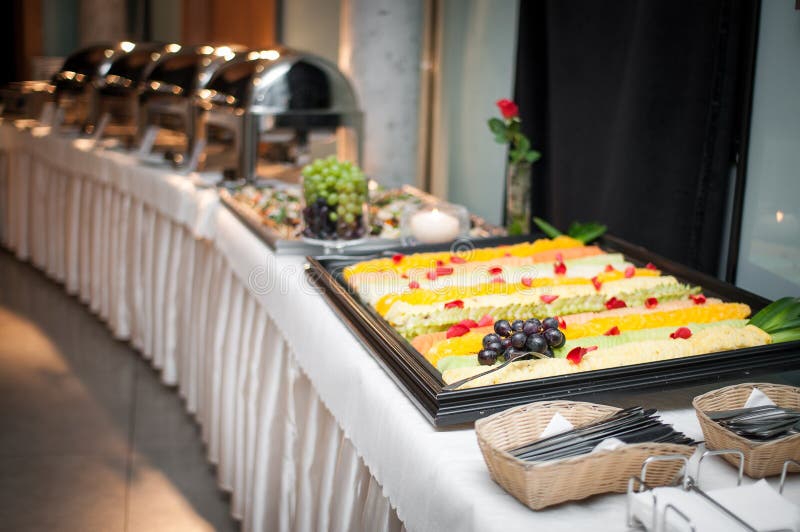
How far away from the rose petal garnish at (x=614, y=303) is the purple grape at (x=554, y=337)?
A: 339 millimetres

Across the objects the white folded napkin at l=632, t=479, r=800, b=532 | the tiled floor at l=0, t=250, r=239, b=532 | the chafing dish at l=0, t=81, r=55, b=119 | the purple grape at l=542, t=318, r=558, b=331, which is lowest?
the tiled floor at l=0, t=250, r=239, b=532

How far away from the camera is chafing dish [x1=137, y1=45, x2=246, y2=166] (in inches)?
145

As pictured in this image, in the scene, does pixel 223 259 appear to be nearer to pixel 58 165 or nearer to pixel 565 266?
pixel 565 266

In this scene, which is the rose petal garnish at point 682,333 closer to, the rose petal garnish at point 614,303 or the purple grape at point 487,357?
the rose petal garnish at point 614,303

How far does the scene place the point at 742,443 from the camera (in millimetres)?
1121

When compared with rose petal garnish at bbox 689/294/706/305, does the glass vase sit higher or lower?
higher

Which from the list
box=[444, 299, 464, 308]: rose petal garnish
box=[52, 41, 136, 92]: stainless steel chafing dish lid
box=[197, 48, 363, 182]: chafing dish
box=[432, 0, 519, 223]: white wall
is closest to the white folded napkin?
box=[444, 299, 464, 308]: rose petal garnish

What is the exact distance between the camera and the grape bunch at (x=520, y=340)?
1411 millimetres

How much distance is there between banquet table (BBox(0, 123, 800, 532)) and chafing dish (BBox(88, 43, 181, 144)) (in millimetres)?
174

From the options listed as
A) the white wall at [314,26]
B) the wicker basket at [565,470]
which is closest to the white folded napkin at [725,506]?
the wicker basket at [565,470]

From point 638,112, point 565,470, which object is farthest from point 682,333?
point 638,112

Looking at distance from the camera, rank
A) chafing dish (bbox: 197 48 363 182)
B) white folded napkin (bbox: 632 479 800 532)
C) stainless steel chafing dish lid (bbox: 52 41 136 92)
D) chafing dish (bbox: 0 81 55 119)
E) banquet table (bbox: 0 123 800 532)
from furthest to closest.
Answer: chafing dish (bbox: 0 81 55 119) < stainless steel chafing dish lid (bbox: 52 41 136 92) < chafing dish (bbox: 197 48 363 182) < banquet table (bbox: 0 123 800 532) < white folded napkin (bbox: 632 479 800 532)

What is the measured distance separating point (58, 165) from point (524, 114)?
2.57m

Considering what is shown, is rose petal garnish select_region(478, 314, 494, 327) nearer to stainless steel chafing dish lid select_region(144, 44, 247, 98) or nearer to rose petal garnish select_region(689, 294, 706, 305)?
rose petal garnish select_region(689, 294, 706, 305)
